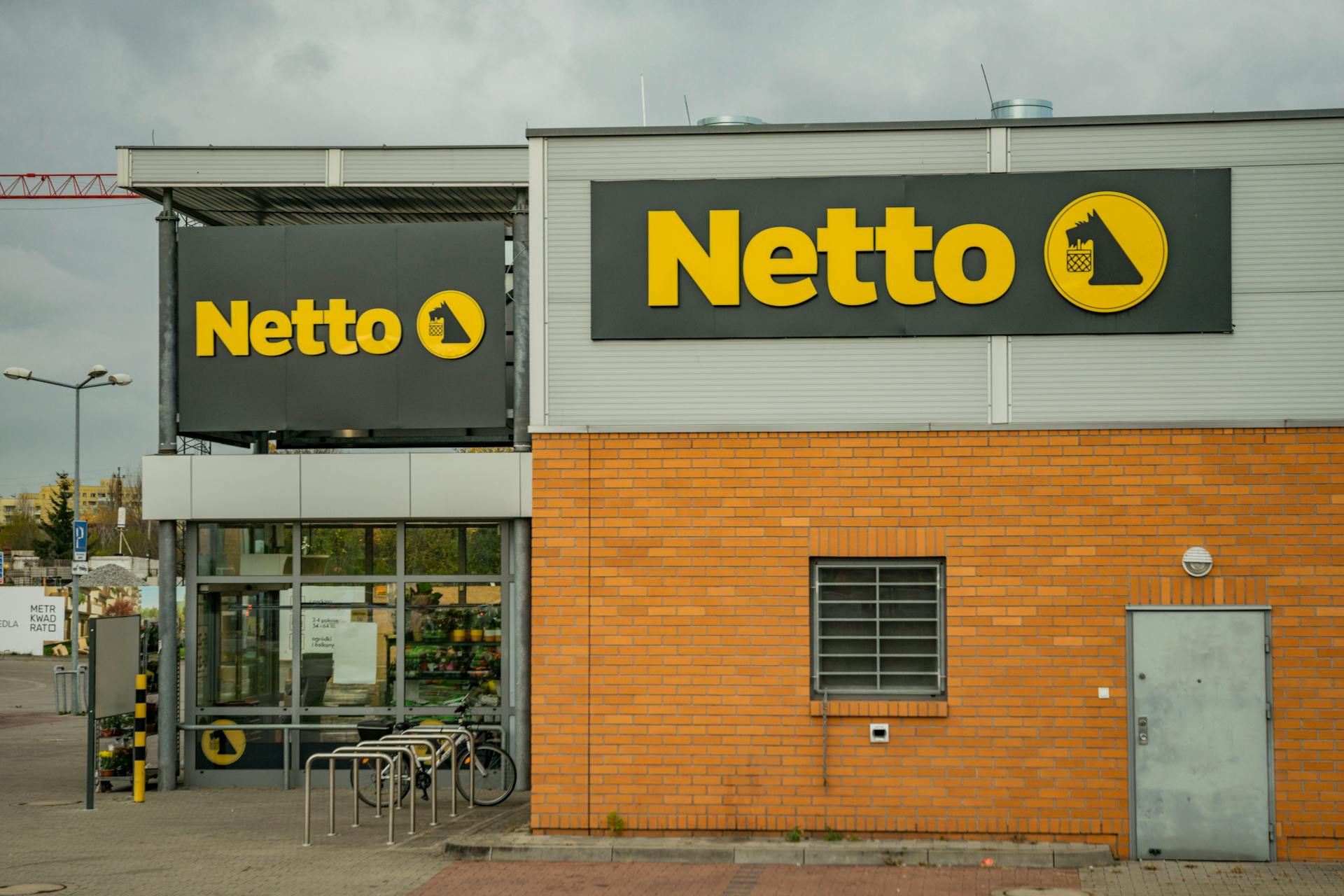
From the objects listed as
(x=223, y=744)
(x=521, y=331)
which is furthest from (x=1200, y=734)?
(x=223, y=744)

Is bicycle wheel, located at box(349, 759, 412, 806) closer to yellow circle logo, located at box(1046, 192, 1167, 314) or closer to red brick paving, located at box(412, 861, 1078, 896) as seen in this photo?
red brick paving, located at box(412, 861, 1078, 896)

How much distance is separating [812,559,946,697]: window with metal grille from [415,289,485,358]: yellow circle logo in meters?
5.55

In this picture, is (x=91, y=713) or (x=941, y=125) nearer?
(x=941, y=125)

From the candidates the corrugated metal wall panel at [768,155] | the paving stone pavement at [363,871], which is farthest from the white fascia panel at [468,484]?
the corrugated metal wall panel at [768,155]

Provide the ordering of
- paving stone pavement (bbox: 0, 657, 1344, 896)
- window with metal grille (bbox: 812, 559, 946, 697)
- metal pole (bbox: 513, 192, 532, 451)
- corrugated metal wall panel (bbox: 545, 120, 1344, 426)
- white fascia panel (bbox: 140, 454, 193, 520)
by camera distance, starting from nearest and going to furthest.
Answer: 1. paving stone pavement (bbox: 0, 657, 1344, 896)
2. corrugated metal wall panel (bbox: 545, 120, 1344, 426)
3. window with metal grille (bbox: 812, 559, 946, 697)
4. metal pole (bbox: 513, 192, 532, 451)
5. white fascia panel (bbox: 140, 454, 193, 520)

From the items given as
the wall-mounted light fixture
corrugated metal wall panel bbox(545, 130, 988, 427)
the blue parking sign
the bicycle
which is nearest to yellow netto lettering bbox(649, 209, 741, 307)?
corrugated metal wall panel bbox(545, 130, 988, 427)

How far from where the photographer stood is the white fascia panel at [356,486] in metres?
14.8

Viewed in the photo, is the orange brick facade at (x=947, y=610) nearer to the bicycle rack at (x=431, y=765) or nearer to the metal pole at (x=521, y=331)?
the bicycle rack at (x=431, y=765)

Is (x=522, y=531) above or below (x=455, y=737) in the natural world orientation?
above

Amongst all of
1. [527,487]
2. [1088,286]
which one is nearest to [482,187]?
[527,487]

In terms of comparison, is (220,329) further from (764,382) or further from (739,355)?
(764,382)

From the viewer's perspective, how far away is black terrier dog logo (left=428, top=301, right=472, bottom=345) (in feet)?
49.2

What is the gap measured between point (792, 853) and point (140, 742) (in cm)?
792

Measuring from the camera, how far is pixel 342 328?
15086 mm
